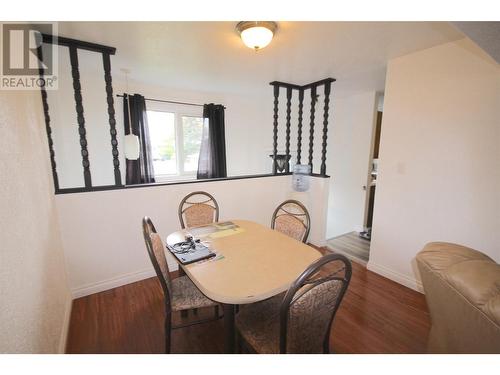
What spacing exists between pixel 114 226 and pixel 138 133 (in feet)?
5.48

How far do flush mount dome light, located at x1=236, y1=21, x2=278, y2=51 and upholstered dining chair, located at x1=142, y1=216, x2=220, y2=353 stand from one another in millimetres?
1471

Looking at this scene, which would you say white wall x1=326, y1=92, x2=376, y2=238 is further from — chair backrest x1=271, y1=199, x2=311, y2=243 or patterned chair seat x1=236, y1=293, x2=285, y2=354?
patterned chair seat x1=236, y1=293, x2=285, y2=354

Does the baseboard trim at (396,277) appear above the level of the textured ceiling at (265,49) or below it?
below

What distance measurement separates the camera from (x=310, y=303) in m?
0.99

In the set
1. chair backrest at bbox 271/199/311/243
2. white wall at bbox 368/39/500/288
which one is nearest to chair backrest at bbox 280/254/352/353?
chair backrest at bbox 271/199/311/243

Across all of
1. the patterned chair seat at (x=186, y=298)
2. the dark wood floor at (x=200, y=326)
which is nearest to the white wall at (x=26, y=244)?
the dark wood floor at (x=200, y=326)

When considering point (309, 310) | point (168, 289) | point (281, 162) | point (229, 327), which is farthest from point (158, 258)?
point (281, 162)

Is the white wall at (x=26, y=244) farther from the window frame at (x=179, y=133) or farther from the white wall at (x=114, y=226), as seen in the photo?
the window frame at (x=179, y=133)

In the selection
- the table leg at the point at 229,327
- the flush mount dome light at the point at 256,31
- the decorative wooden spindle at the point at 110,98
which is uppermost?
the flush mount dome light at the point at 256,31

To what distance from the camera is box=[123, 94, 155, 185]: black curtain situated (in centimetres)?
332

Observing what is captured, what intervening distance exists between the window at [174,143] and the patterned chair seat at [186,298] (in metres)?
2.56

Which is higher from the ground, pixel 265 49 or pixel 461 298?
pixel 265 49

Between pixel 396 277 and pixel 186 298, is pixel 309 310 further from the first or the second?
pixel 396 277

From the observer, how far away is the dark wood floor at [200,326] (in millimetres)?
1605
